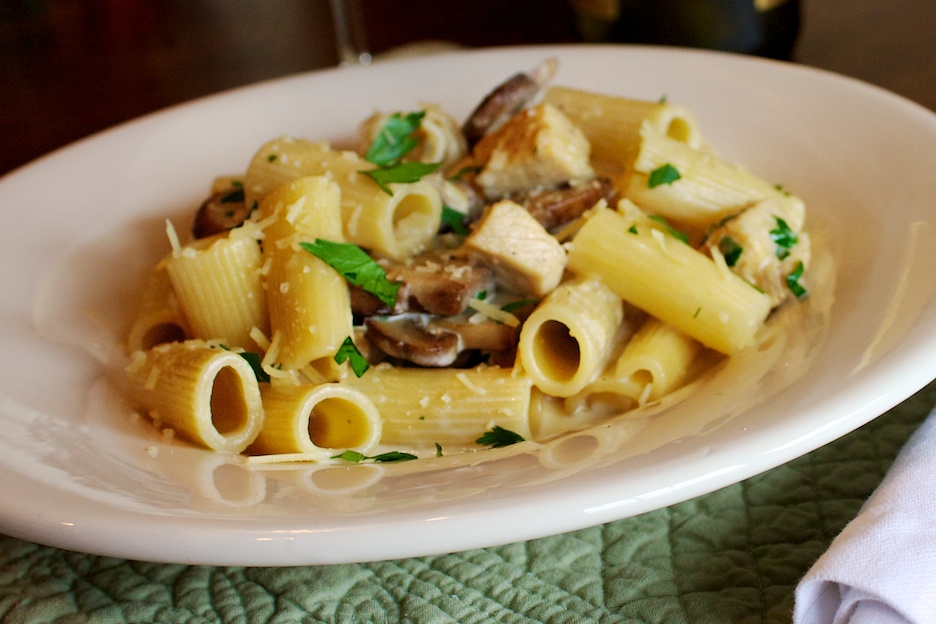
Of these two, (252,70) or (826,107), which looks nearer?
(826,107)

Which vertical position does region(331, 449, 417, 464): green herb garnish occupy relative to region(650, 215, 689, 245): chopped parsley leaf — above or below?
below

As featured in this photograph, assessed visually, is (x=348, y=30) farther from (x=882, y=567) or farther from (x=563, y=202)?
(x=882, y=567)

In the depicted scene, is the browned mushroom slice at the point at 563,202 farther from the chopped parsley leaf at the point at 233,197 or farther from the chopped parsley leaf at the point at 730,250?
the chopped parsley leaf at the point at 233,197

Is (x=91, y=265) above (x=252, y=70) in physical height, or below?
above

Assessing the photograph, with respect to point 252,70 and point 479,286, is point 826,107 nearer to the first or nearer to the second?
point 479,286

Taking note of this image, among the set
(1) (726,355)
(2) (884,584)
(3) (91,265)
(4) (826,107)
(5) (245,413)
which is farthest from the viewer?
(4) (826,107)

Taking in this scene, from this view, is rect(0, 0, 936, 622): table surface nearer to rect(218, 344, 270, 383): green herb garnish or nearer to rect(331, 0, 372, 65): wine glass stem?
rect(218, 344, 270, 383): green herb garnish

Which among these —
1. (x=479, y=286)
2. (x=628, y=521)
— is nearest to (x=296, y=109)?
(x=479, y=286)

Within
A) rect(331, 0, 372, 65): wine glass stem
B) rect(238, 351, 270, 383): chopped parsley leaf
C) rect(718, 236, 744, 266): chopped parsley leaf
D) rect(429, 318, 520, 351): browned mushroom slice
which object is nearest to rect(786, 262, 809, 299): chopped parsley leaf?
rect(718, 236, 744, 266): chopped parsley leaf

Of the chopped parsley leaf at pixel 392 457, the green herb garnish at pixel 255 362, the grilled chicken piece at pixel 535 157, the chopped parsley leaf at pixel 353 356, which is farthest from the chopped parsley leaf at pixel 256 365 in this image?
the grilled chicken piece at pixel 535 157
